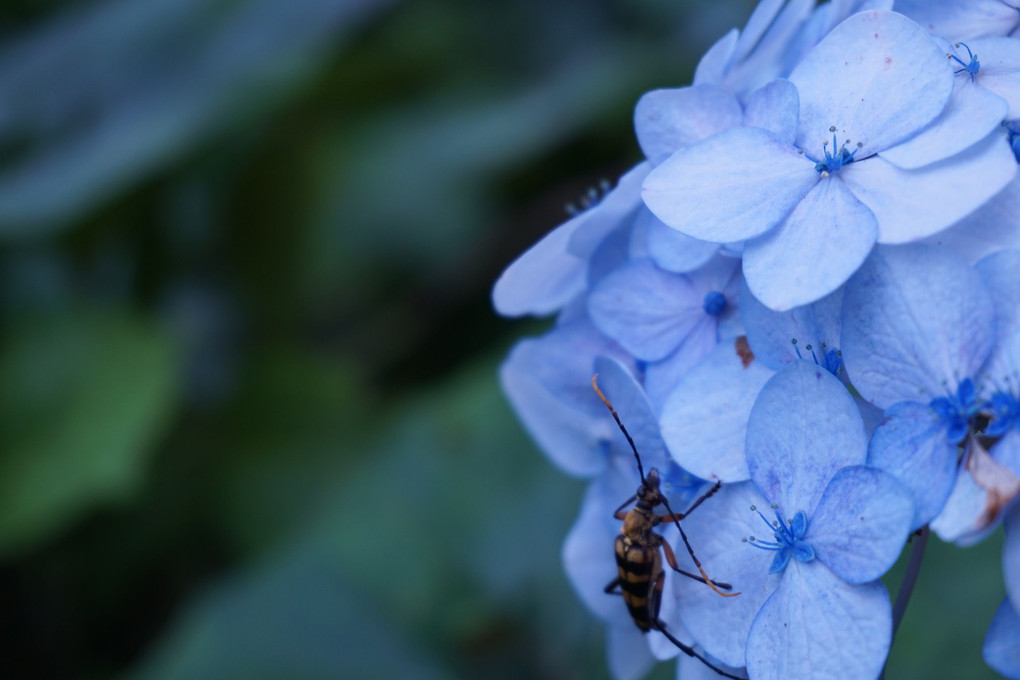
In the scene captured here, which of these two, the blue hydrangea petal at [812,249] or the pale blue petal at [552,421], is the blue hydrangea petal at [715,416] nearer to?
the blue hydrangea petal at [812,249]

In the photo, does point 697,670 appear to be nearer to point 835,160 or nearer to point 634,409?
point 634,409

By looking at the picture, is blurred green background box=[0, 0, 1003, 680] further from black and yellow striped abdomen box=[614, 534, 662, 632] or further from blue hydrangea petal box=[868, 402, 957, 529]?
blue hydrangea petal box=[868, 402, 957, 529]

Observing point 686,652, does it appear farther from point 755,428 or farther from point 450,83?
point 450,83

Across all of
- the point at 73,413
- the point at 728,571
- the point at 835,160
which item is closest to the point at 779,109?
the point at 835,160

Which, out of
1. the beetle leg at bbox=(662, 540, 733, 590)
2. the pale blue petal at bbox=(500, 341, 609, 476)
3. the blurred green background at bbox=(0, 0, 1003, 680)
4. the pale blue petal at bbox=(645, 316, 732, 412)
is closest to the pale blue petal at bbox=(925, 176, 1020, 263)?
the pale blue petal at bbox=(645, 316, 732, 412)

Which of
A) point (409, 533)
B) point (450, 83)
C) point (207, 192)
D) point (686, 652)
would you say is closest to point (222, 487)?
point (409, 533)
